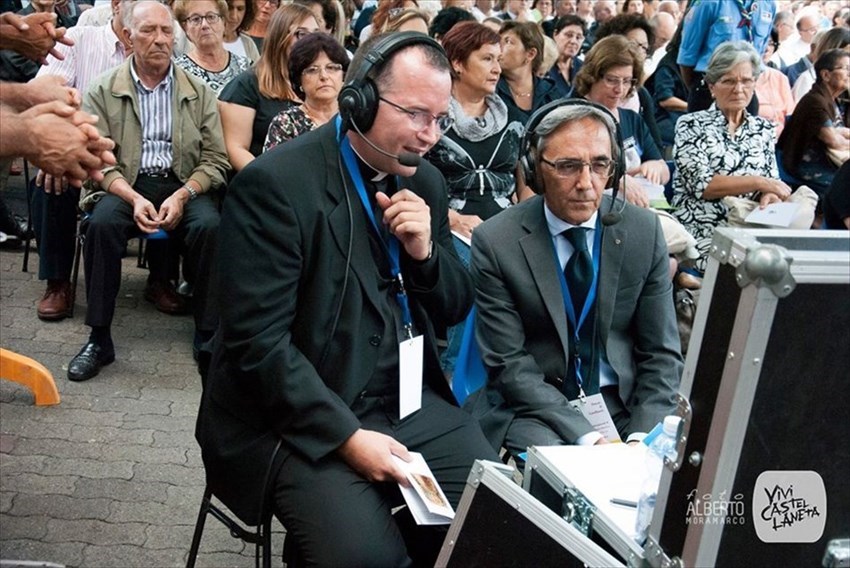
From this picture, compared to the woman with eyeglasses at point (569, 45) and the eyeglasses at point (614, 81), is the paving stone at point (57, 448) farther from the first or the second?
the woman with eyeglasses at point (569, 45)

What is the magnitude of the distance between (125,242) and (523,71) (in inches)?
95.1

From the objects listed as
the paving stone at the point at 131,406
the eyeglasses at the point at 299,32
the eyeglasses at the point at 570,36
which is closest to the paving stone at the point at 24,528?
the paving stone at the point at 131,406

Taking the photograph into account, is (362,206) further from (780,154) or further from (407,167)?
(780,154)

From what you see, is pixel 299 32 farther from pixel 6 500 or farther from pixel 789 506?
pixel 789 506

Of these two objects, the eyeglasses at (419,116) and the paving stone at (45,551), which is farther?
the paving stone at (45,551)

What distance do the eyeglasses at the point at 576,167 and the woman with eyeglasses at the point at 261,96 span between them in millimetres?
2270

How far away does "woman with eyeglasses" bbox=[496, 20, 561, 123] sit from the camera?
213 inches

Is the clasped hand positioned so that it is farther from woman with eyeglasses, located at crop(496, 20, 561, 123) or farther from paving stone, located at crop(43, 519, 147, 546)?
woman with eyeglasses, located at crop(496, 20, 561, 123)

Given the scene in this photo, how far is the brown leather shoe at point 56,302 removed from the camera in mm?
5004

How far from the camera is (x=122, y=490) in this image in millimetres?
3520

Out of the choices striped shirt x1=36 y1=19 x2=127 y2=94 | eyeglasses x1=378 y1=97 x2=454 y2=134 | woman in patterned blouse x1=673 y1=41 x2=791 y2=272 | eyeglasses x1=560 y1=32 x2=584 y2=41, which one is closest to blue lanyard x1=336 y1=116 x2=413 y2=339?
eyeglasses x1=378 y1=97 x2=454 y2=134

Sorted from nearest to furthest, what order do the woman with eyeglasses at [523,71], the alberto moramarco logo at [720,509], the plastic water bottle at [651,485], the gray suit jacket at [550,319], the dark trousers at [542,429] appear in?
the alberto moramarco logo at [720,509] → the plastic water bottle at [651,485] → the dark trousers at [542,429] → the gray suit jacket at [550,319] → the woman with eyeglasses at [523,71]

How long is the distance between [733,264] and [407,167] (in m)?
1.18

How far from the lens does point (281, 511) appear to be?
95.0 inches
